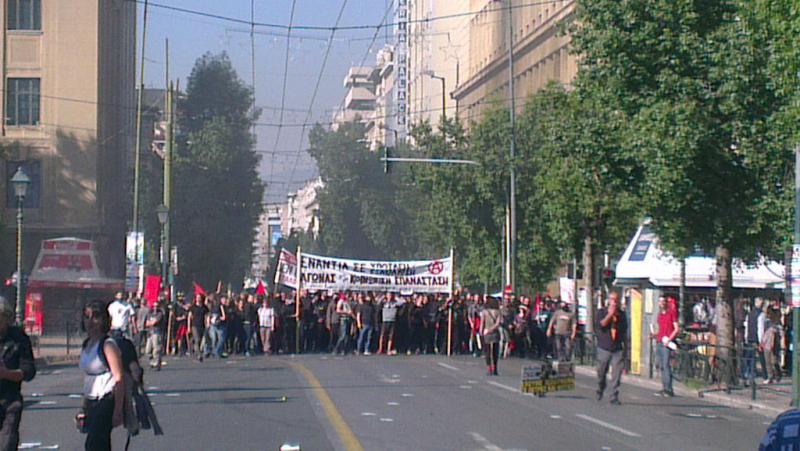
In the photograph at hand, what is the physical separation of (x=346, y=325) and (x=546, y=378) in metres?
16.4

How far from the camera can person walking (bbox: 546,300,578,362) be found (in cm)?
3044

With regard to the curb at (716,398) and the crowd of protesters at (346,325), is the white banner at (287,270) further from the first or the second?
Result: the curb at (716,398)

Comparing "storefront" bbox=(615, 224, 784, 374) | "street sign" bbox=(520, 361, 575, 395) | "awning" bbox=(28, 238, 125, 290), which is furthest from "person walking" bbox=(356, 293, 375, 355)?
"awning" bbox=(28, 238, 125, 290)

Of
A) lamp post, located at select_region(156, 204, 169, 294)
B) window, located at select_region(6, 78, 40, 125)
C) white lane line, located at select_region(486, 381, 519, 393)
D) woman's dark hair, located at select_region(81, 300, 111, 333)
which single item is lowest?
white lane line, located at select_region(486, 381, 519, 393)

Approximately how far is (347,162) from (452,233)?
4977 centimetres

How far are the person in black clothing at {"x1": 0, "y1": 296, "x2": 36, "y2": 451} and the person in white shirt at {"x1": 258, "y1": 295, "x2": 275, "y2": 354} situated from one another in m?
27.3

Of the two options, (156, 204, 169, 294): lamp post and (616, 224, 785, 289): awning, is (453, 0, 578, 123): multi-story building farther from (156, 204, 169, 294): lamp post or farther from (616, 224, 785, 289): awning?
(616, 224, 785, 289): awning

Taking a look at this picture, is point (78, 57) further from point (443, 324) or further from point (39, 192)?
point (443, 324)

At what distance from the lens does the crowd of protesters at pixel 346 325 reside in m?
36.3

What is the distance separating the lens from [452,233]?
175 feet

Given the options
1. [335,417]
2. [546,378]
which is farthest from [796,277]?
[335,417]

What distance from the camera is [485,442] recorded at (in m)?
14.6

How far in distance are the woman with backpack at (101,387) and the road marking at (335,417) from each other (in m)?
4.49

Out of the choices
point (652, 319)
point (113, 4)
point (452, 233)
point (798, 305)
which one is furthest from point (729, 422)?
point (113, 4)
